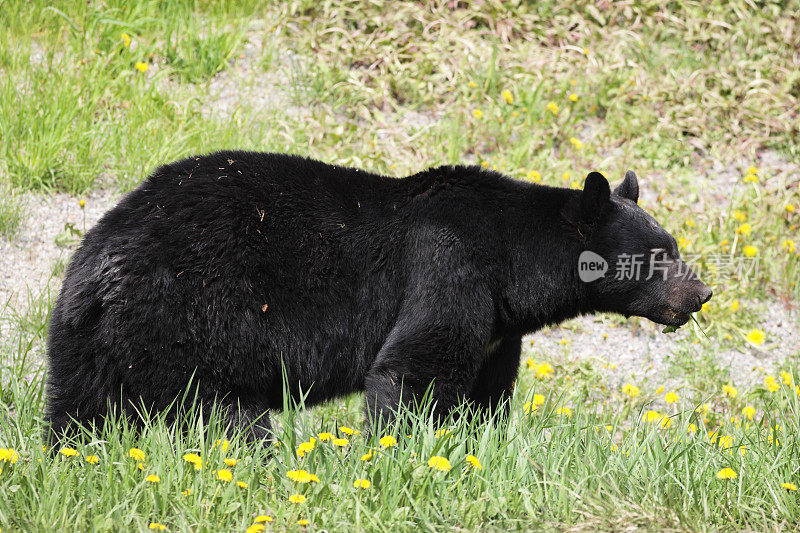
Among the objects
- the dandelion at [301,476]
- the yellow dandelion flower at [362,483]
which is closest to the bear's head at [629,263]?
the yellow dandelion flower at [362,483]

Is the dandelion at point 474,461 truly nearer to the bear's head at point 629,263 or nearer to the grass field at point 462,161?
the grass field at point 462,161

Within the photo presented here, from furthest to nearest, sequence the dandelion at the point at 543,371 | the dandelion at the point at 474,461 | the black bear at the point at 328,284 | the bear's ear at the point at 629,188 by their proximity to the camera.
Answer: the dandelion at the point at 543,371 → the bear's ear at the point at 629,188 → the black bear at the point at 328,284 → the dandelion at the point at 474,461

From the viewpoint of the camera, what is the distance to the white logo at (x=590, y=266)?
14.1 feet

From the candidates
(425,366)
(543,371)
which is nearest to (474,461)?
(425,366)

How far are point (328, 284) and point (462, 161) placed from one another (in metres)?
3.55

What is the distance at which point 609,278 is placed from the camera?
4.35m

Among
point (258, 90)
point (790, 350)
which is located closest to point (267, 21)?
point (258, 90)

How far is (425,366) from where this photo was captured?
149 inches

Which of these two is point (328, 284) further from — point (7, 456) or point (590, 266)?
point (7, 456)

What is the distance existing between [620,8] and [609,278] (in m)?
5.07

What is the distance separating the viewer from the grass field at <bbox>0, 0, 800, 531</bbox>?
302cm

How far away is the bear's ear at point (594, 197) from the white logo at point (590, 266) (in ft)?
0.58

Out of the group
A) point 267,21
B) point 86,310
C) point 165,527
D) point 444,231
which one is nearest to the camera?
point 165,527

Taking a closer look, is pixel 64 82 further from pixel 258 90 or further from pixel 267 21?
pixel 267 21
